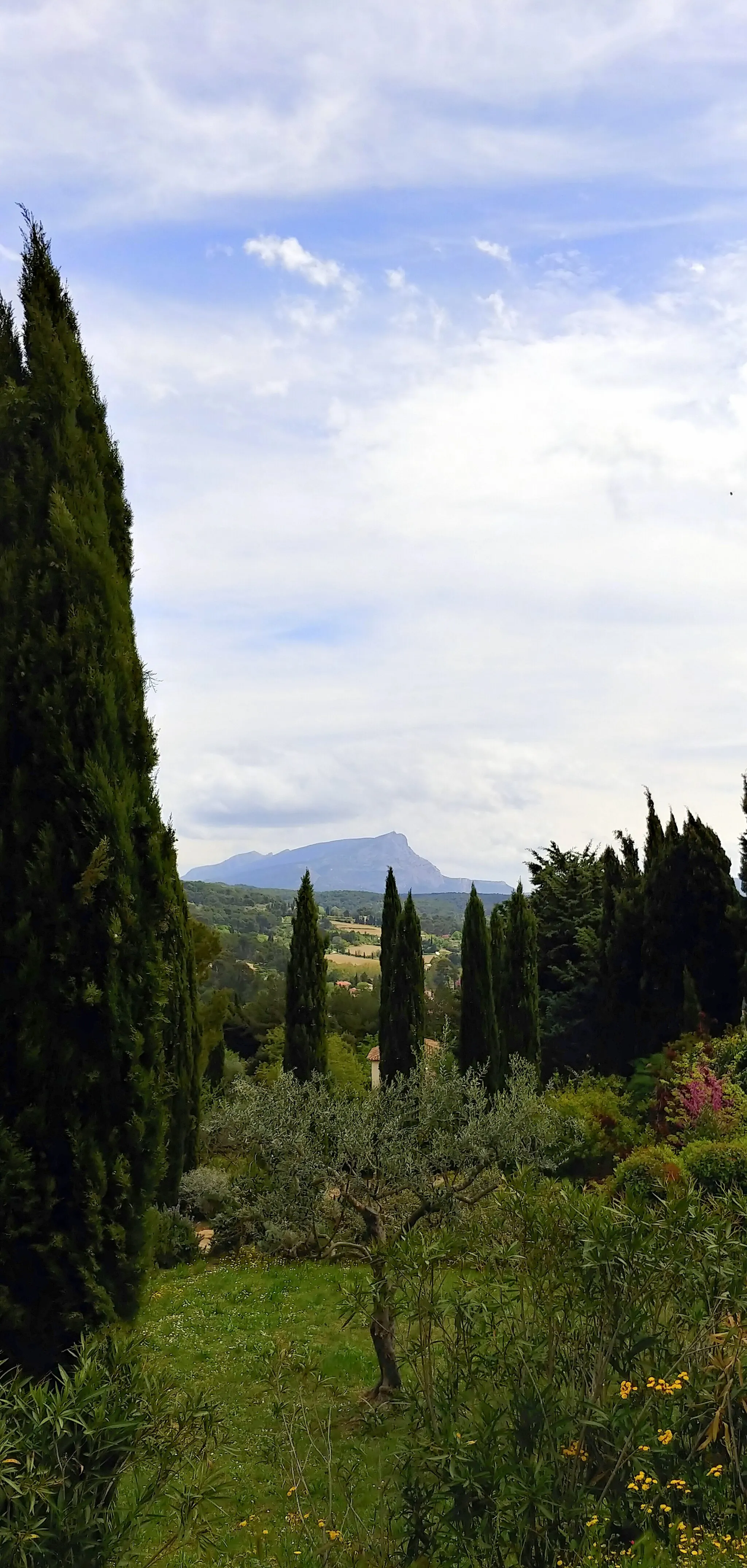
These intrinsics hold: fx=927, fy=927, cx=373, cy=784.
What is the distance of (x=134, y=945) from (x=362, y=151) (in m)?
7.01

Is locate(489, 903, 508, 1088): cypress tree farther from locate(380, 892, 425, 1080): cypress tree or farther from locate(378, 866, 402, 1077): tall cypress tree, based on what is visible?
locate(378, 866, 402, 1077): tall cypress tree

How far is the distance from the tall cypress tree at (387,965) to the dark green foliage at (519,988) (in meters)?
2.88

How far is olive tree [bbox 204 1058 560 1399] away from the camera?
894 centimetres

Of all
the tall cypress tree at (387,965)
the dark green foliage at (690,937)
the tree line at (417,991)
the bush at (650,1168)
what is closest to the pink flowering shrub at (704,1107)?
the bush at (650,1168)

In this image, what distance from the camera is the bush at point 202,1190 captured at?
1562 centimetres

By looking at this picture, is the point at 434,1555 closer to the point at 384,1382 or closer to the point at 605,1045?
the point at 384,1382

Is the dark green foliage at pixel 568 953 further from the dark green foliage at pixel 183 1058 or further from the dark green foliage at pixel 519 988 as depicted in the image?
the dark green foliage at pixel 183 1058

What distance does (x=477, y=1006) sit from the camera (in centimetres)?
2250

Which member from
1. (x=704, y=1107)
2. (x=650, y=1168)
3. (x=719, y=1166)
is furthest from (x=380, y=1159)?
(x=704, y=1107)

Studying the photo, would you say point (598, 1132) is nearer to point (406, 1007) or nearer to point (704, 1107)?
point (704, 1107)

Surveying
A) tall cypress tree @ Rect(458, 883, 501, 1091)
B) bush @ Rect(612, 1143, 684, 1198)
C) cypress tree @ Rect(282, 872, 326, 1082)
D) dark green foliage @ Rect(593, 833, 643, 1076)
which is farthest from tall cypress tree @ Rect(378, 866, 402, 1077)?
bush @ Rect(612, 1143, 684, 1198)

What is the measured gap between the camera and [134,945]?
5.64 metres

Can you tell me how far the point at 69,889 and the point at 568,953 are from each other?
80.9 feet

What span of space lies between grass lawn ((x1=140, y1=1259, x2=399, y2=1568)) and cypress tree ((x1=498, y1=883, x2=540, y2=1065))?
10512 mm
